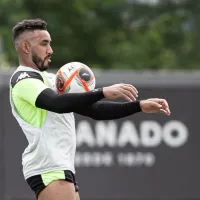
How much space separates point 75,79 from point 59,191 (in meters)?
0.83

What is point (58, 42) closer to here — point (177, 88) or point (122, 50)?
point (122, 50)

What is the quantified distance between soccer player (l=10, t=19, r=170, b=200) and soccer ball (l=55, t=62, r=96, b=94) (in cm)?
11

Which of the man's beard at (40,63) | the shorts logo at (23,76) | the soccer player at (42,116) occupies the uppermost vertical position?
the man's beard at (40,63)

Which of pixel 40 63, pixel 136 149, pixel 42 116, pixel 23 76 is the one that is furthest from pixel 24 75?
pixel 136 149

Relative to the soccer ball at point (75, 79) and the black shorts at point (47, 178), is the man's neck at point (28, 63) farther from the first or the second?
the black shorts at point (47, 178)

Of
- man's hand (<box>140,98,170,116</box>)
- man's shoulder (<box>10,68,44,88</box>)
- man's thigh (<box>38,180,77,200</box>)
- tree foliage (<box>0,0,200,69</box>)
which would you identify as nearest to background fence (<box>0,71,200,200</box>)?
man's shoulder (<box>10,68,44,88</box>)

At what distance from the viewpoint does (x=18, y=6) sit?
93.8 ft

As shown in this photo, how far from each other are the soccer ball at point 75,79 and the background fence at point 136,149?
20.6 feet

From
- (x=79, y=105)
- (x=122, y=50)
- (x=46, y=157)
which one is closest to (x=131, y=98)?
(x=79, y=105)

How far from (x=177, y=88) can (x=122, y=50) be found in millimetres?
15652

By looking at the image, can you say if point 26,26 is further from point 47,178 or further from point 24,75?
point 47,178

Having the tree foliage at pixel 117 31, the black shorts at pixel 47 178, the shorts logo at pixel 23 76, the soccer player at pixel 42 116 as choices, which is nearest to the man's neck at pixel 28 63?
the soccer player at pixel 42 116

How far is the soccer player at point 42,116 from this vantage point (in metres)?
7.41

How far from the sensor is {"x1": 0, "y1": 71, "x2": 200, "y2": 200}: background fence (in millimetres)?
13922
